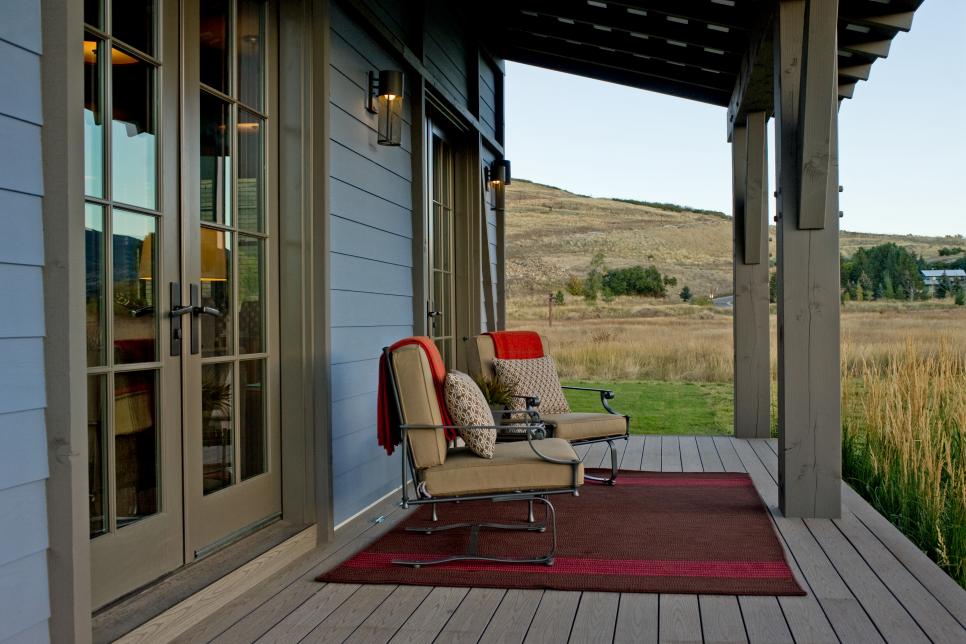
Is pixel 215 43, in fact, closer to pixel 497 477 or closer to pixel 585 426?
pixel 497 477

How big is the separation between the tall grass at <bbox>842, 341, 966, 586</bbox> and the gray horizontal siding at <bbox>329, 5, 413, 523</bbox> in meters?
2.56

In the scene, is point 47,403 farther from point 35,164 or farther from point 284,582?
point 284,582

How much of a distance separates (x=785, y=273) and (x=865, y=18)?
5.70 feet

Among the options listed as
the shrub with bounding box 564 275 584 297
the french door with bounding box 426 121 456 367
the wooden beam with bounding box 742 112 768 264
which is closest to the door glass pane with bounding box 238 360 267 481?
the french door with bounding box 426 121 456 367

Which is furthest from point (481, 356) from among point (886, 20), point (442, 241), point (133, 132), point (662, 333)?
point (662, 333)

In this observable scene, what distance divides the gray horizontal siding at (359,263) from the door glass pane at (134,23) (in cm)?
119

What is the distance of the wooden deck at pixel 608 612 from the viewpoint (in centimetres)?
272

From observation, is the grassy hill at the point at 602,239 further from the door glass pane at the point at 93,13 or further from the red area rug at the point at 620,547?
the door glass pane at the point at 93,13

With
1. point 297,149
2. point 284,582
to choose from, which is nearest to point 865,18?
point 297,149

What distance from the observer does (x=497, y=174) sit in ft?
25.8

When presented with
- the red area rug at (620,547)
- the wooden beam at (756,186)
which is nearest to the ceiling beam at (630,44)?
the wooden beam at (756,186)

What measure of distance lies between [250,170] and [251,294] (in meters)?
0.50

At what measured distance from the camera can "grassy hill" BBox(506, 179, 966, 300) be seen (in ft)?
56.1

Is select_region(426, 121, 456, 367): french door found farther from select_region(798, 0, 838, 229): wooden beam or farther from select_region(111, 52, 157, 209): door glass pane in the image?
select_region(111, 52, 157, 209): door glass pane
